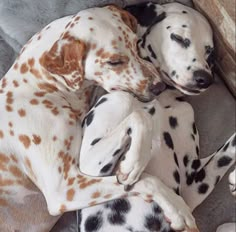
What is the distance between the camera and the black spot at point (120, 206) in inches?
74.8

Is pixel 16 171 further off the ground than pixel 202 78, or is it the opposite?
pixel 202 78

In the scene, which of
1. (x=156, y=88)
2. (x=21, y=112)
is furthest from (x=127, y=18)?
(x=21, y=112)

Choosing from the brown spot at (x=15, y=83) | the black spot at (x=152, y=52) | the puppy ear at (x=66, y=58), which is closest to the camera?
the puppy ear at (x=66, y=58)

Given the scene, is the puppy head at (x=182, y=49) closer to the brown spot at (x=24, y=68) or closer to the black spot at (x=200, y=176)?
the black spot at (x=200, y=176)

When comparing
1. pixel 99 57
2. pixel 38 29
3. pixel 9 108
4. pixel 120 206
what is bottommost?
pixel 120 206

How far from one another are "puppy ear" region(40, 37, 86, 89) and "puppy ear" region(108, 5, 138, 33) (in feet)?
0.75

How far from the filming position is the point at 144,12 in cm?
223

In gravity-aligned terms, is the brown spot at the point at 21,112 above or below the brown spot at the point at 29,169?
above

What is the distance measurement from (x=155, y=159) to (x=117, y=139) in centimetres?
16

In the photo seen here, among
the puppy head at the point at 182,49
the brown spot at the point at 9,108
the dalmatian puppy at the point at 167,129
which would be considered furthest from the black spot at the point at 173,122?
the brown spot at the point at 9,108

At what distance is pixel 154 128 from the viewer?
79.2 inches

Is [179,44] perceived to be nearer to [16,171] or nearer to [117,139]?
[117,139]

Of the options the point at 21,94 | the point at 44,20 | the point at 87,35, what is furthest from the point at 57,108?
the point at 44,20

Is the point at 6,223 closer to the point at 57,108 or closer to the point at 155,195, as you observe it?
the point at 57,108
